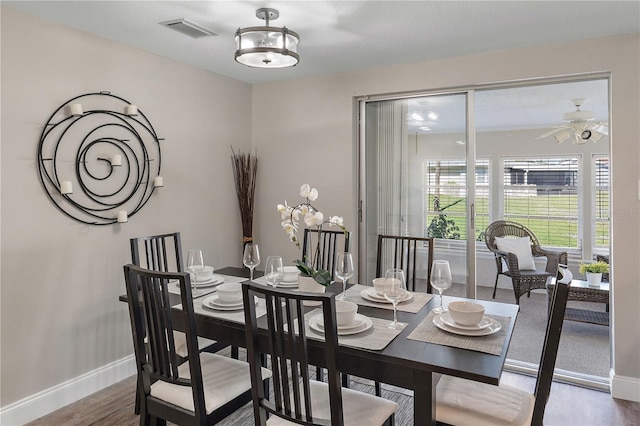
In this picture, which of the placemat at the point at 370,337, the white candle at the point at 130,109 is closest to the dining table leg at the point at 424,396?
the placemat at the point at 370,337

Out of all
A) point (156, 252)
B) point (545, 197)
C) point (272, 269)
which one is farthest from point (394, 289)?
point (545, 197)

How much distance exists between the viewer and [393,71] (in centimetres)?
359

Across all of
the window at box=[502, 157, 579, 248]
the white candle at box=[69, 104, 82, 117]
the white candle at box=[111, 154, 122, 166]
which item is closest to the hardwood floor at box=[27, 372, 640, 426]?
the white candle at box=[111, 154, 122, 166]

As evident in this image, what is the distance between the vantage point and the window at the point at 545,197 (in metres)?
5.98

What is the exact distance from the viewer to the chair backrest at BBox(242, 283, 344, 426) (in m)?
1.38

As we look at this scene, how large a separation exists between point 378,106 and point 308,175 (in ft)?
3.01

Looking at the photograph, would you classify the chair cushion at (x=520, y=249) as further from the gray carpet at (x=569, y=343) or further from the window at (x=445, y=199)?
the window at (x=445, y=199)

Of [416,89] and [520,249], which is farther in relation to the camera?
[520,249]

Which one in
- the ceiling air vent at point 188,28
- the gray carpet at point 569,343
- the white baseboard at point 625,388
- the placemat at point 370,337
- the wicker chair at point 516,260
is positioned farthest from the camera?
the wicker chair at point 516,260

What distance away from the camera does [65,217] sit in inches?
107

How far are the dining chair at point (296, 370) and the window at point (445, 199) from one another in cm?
207

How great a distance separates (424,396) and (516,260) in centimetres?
407

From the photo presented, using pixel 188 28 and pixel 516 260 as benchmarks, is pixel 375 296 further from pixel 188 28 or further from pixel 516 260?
pixel 516 260

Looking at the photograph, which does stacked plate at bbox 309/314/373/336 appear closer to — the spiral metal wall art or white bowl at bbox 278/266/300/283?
white bowl at bbox 278/266/300/283
